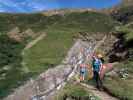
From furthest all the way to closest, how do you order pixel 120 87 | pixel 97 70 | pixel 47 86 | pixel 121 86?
pixel 47 86, pixel 97 70, pixel 121 86, pixel 120 87

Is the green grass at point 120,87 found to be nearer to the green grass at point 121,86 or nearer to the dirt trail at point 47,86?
the green grass at point 121,86

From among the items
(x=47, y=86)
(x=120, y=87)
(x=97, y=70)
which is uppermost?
(x=97, y=70)

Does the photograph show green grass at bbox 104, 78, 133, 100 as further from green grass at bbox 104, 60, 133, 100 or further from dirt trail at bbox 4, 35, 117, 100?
dirt trail at bbox 4, 35, 117, 100

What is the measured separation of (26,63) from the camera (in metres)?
179

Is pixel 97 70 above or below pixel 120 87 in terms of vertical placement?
above

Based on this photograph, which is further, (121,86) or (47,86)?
(47,86)

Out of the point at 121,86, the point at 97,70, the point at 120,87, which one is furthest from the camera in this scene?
the point at 97,70

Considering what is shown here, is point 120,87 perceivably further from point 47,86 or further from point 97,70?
point 47,86

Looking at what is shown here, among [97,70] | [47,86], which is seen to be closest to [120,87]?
[97,70]

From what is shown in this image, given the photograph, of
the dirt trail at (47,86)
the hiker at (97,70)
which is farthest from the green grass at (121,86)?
the dirt trail at (47,86)

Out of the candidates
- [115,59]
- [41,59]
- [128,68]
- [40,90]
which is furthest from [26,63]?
[128,68]

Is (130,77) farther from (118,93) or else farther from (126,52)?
(126,52)

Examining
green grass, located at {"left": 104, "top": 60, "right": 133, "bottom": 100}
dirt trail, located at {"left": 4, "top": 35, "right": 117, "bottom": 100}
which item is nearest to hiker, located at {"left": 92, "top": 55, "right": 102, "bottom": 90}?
green grass, located at {"left": 104, "top": 60, "right": 133, "bottom": 100}

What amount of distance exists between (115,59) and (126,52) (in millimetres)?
2745
